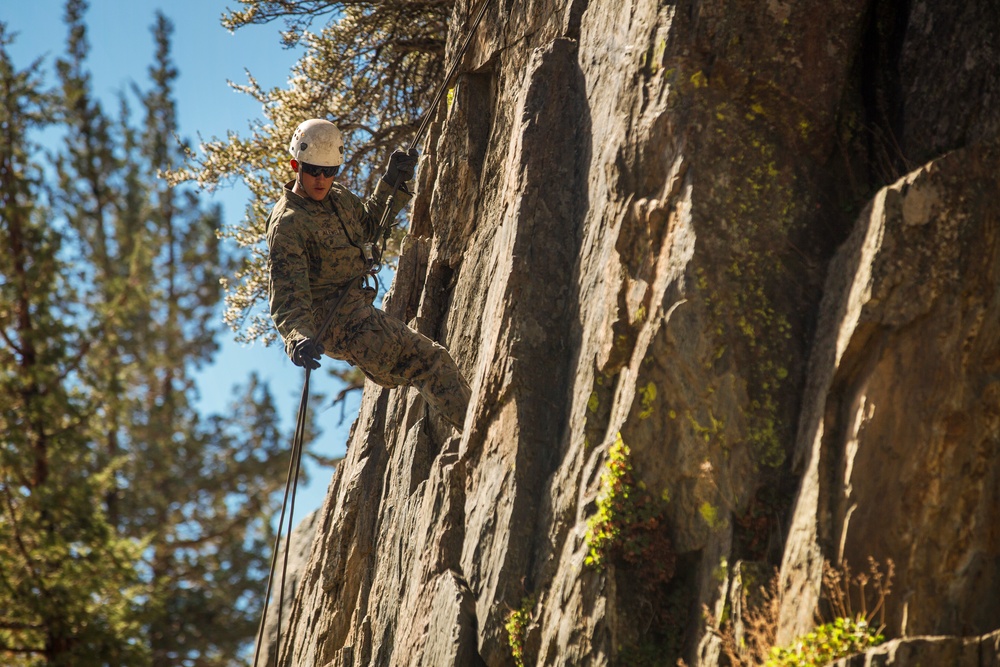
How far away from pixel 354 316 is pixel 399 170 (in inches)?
57.2

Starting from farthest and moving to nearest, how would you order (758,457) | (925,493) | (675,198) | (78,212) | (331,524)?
(78,212), (331,524), (675,198), (758,457), (925,493)

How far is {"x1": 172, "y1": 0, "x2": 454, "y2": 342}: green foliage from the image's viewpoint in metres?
13.7

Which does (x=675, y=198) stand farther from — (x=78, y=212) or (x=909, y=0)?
(x=78, y=212)

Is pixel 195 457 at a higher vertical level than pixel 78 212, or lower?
lower

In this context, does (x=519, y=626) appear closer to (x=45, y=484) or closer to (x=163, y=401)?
(x=45, y=484)

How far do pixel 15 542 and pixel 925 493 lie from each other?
1563cm

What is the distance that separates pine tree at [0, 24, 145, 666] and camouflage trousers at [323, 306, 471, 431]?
1037cm

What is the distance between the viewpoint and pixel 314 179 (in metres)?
8.68

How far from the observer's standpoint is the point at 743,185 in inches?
276

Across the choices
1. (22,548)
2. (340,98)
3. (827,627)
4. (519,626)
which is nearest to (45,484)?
(22,548)

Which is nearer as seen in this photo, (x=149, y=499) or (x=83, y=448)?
(x=83, y=448)

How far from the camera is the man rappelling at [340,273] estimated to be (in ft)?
27.9

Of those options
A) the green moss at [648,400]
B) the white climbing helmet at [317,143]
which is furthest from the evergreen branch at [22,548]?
the green moss at [648,400]

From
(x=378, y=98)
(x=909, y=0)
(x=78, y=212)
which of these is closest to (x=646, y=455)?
(x=909, y=0)
